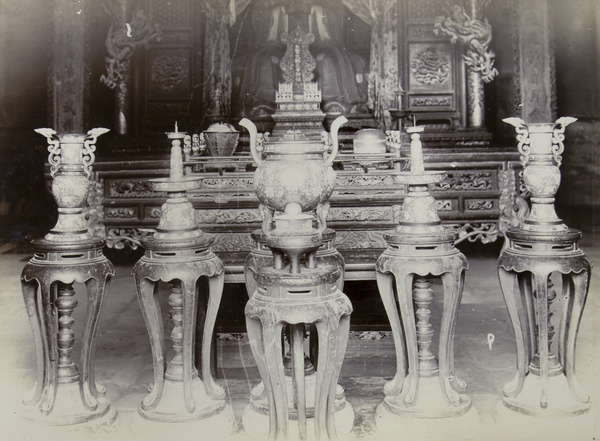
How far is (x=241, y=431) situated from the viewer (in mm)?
1847

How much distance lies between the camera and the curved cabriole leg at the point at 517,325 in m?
1.85

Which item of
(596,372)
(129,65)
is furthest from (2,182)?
(596,372)

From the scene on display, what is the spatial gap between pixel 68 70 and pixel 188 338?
358 centimetres

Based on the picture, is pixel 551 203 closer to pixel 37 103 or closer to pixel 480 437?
pixel 480 437

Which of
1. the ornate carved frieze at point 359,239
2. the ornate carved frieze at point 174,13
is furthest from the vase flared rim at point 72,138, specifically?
the ornate carved frieze at point 174,13

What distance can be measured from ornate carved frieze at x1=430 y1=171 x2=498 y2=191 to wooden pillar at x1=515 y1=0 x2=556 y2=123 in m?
0.71

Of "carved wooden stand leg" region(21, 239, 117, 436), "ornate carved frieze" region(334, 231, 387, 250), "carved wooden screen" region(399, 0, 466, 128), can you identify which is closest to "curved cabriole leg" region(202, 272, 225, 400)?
"carved wooden stand leg" region(21, 239, 117, 436)

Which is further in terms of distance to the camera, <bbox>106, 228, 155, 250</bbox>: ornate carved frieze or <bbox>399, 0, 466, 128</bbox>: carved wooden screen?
<bbox>399, 0, 466, 128</bbox>: carved wooden screen

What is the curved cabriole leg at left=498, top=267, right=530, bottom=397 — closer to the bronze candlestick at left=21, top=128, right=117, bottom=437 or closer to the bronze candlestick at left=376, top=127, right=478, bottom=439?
the bronze candlestick at left=376, top=127, right=478, bottom=439

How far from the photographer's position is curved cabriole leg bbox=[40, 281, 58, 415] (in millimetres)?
1769

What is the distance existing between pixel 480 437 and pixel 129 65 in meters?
4.31

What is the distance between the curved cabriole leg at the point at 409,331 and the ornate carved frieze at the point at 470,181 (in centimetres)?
273

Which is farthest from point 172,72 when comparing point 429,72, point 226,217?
point 226,217

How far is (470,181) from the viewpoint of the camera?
4508mm
